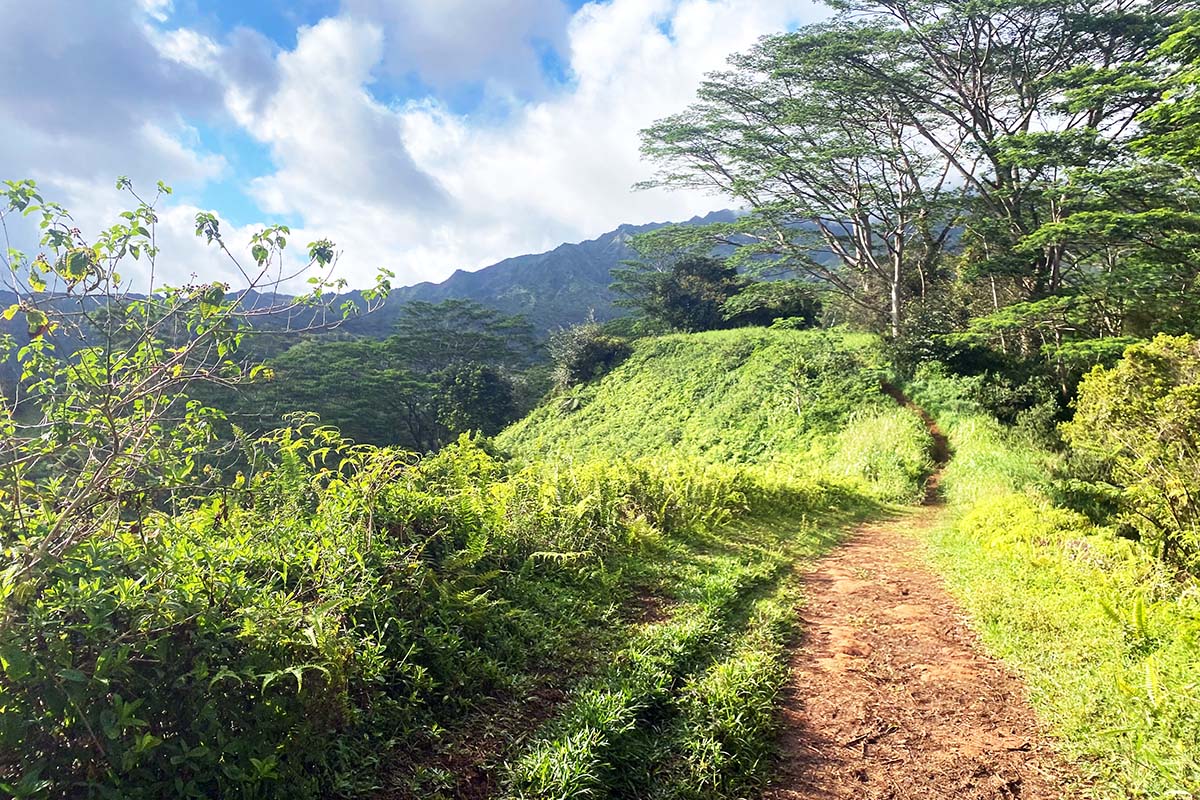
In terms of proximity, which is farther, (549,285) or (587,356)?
(549,285)

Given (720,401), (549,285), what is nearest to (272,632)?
(720,401)

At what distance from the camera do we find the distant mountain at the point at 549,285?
9862cm

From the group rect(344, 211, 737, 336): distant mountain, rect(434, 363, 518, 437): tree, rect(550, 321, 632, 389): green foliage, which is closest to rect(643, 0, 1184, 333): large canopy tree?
rect(550, 321, 632, 389): green foliage

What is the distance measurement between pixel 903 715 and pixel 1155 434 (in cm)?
541

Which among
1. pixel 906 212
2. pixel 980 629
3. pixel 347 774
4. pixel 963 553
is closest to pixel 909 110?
pixel 906 212

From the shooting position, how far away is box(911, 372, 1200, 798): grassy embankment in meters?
3.07

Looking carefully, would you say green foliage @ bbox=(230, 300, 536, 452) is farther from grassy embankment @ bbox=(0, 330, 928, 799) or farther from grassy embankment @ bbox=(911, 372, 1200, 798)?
grassy embankment @ bbox=(911, 372, 1200, 798)

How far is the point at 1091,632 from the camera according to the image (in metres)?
4.43

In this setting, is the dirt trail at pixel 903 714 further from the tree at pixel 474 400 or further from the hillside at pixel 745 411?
the tree at pixel 474 400

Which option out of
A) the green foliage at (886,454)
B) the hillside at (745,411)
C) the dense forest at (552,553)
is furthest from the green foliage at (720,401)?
the dense forest at (552,553)

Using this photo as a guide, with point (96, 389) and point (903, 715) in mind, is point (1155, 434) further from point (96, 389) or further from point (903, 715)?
point (96, 389)

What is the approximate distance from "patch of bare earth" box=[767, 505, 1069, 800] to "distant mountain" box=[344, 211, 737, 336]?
82.4 meters

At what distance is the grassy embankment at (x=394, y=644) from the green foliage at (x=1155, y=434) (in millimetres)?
4196

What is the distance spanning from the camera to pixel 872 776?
3238 mm
